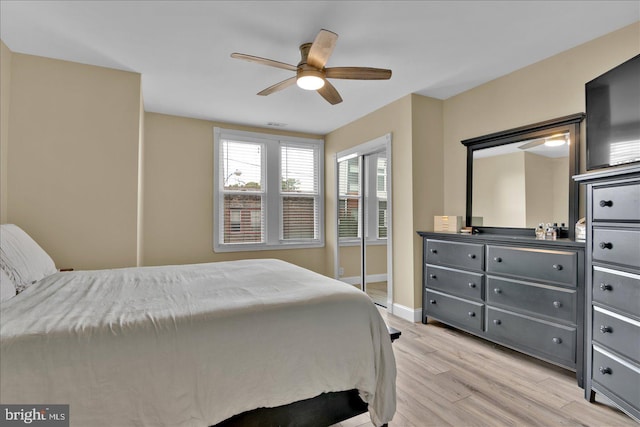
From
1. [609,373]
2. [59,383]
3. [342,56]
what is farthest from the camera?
[342,56]

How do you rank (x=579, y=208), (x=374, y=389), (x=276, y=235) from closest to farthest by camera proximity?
(x=374, y=389) < (x=579, y=208) < (x=276, y=235)

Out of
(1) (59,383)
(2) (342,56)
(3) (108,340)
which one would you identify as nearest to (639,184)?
(2) (342,56)

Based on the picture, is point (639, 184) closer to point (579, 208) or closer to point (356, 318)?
point (579, 208)

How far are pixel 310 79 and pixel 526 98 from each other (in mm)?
2107

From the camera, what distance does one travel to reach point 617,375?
1.84 meters

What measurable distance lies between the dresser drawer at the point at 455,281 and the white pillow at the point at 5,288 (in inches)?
132

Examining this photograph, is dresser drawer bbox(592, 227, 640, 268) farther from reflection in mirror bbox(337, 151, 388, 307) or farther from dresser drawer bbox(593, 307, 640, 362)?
reflection in mirror bbox(337, 151, 388, 307)

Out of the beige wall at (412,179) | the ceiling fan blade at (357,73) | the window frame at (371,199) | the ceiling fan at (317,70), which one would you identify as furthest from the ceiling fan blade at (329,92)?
the window frame at (371,199)

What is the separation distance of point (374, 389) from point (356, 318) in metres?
0.37

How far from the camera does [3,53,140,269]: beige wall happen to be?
2.76 metres

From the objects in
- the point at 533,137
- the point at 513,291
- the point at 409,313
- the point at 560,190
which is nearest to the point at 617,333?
the point at 513,291

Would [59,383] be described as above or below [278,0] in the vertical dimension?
below

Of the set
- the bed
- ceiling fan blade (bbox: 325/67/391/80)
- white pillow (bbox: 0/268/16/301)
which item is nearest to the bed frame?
the bed

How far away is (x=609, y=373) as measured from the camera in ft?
6.21
